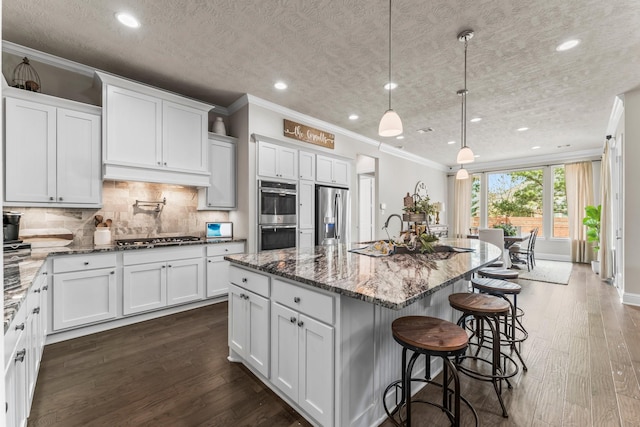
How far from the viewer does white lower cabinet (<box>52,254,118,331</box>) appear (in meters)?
2.98

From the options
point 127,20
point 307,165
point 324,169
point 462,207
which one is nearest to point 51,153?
point 127,20

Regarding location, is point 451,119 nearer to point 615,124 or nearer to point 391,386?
point 615,124

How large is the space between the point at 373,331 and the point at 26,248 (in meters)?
3.28

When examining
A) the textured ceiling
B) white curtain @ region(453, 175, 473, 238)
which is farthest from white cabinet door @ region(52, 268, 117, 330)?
white curtain @ region(453, 175, 473, 238)

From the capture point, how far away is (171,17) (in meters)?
2.66

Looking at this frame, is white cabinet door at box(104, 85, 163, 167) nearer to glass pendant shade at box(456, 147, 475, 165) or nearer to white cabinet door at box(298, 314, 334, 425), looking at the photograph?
white cabinet door at box(298, 314, 334, 425)

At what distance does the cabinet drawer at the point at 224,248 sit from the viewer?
4027 mm

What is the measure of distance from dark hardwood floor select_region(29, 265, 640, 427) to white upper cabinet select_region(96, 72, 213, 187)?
1.77 meters

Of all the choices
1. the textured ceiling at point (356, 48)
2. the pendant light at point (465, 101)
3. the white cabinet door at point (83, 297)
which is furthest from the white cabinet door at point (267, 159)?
the pendant light at point (465, 101)

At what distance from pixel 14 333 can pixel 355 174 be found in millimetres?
5028

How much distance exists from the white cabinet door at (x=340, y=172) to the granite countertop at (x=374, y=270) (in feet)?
8.54

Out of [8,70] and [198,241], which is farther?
[198,241]

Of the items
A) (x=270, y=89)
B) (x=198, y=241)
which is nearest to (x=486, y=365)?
(x=198, y=241)

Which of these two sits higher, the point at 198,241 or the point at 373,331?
the point at 198,241
